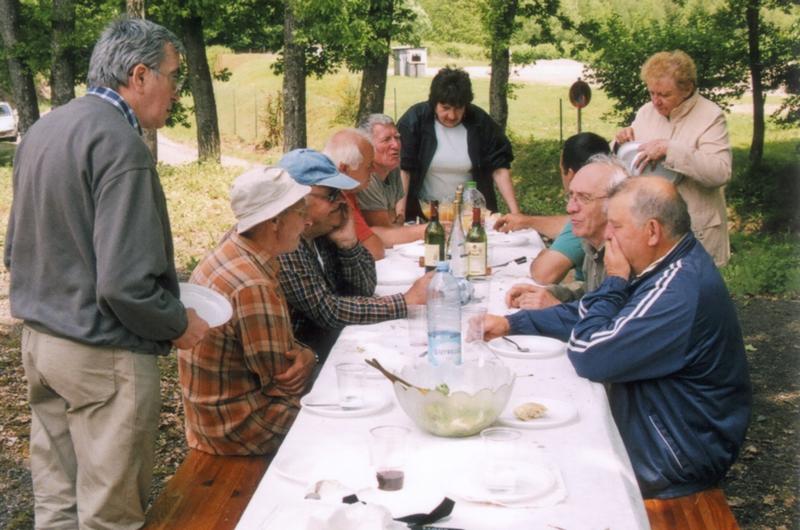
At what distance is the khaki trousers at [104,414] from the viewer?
2629 mm

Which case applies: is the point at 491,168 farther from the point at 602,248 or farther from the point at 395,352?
the point at 395,352

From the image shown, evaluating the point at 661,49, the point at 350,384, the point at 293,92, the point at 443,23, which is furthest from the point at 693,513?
the point at 443,23

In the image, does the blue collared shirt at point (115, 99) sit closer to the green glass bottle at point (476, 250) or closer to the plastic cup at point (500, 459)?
the plastic cup at point (500, 459)

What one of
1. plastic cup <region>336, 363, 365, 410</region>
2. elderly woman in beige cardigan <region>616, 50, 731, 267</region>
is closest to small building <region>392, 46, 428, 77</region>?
elderly woman in beige cardigan <region>616, 50, 731, 267</region>

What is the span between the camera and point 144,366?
2.69m

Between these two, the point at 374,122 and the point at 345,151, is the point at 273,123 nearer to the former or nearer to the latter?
the point at 374,122

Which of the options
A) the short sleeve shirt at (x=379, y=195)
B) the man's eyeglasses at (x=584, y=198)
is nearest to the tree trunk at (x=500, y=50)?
the short sleeve shirt at (x=379, y=195)

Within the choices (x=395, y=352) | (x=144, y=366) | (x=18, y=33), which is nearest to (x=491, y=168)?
(x=395, y=352)

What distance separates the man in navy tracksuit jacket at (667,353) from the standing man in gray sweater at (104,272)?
1.28 m

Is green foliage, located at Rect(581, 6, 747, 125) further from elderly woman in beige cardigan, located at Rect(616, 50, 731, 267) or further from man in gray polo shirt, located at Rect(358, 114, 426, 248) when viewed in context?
man in gray polo shirt, located at Rect(358, 114, 426, 248)

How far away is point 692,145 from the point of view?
5.06 m

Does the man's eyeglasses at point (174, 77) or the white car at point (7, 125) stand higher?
the man's eyeglasses at point (174, 77)

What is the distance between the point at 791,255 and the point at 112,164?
906cm

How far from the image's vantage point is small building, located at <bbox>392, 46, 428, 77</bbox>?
35.7 m
